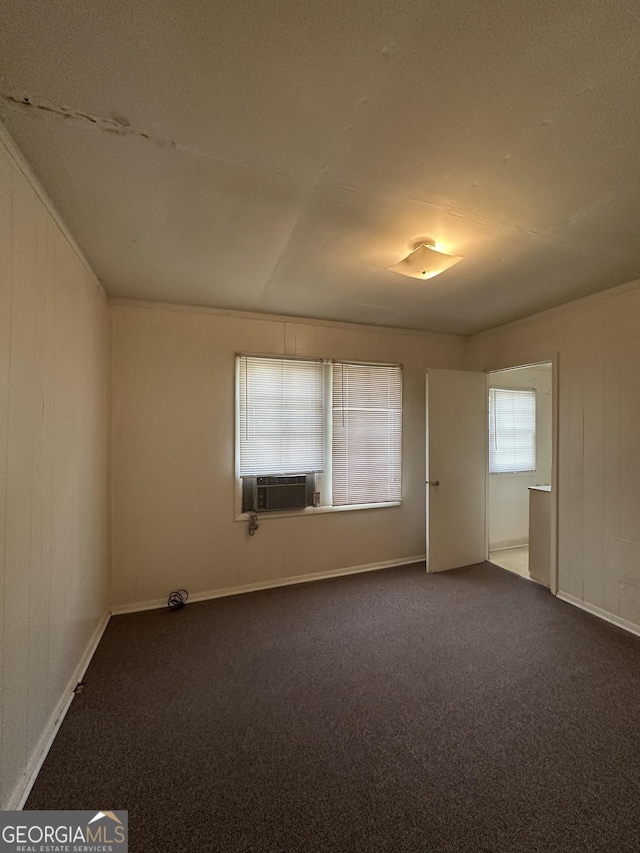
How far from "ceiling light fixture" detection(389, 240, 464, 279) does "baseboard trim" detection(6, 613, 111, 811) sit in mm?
2874

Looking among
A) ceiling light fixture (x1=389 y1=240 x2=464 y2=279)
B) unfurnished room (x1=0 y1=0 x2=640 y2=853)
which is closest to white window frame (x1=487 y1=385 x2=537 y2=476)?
unfurnished room (x1=0 y1=0 x2=640 y2=853)

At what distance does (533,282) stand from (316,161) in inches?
77.9

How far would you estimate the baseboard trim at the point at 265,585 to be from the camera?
9.49ft

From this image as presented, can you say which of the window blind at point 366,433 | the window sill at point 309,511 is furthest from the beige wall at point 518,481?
the window sill at point 309,511

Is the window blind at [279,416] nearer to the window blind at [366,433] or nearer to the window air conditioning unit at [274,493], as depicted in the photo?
the window air conditioning unit at [274,493]

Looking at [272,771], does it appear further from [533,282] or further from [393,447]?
[533,282]

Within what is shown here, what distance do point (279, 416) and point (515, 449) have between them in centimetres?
313

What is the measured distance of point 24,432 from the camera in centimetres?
140

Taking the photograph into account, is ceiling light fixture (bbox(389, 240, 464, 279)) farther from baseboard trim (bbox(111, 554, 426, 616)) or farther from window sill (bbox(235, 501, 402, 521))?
baseboard trim (bbox(111, 554, 426, 616))

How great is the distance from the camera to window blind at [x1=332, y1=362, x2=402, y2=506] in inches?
138

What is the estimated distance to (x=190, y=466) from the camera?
3053 millimetres

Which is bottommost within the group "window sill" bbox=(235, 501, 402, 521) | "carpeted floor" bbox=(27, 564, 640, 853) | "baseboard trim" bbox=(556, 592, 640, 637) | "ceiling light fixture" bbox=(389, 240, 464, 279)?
"carpeted floor" bbox=(27, 564, 640, 853)

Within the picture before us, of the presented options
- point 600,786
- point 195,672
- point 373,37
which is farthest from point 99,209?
point 600,786

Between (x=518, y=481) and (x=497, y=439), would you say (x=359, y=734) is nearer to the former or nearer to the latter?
(x=497, y=439)
